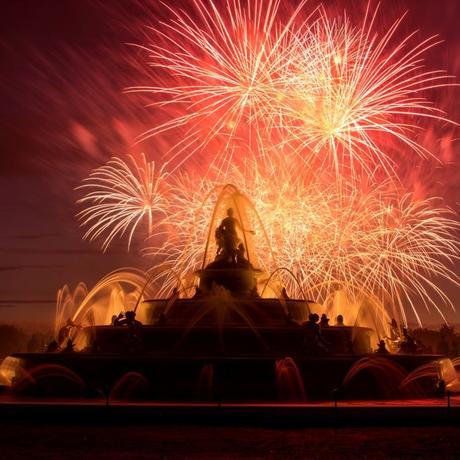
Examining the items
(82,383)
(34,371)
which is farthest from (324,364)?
(34,371)

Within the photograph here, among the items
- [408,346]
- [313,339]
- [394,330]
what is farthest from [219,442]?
[394,330]

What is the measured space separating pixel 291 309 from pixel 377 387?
731 cm

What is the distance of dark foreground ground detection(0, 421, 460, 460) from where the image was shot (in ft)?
41.0

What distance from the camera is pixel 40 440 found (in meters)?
13.7

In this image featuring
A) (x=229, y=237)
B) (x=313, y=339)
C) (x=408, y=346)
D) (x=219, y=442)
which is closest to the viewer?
(x=219, y=442)

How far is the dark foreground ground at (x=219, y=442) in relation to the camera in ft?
41.0

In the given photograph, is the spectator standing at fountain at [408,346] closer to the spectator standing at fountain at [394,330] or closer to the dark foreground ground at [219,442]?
the spectator standing at fountain at [394,330]

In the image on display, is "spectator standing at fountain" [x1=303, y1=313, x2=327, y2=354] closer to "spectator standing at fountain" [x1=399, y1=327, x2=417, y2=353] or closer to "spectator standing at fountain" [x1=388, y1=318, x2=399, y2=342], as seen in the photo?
"spectator standing at fountain" [x1=399, y1=327, x2=417, y2=353]

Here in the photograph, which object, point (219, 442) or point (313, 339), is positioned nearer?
point (219, 442)

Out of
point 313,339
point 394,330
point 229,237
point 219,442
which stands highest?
point 229,237

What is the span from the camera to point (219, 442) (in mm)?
13539

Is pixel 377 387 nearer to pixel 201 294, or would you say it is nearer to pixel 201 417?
pixel 201 417

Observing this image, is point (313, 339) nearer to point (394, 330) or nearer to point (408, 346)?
point (408, 346)

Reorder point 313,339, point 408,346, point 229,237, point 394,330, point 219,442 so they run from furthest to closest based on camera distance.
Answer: point 229,237 < point 394,330 < point 408,346 < point 313,339 < point 219,442
